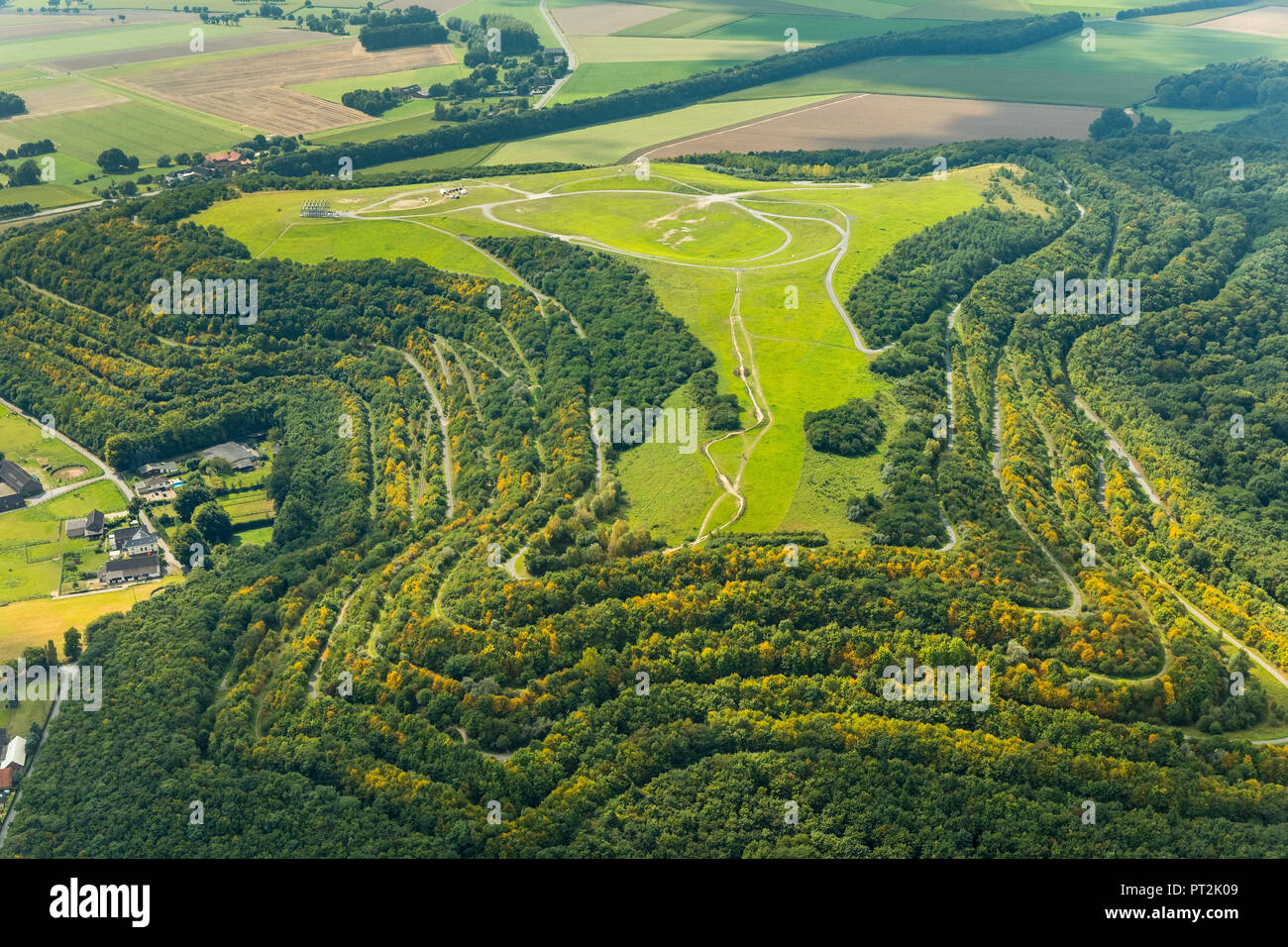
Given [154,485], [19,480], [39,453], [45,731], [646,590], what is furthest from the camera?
[39,453]

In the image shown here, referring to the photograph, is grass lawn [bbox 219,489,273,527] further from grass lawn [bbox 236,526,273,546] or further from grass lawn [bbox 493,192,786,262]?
grass lawn [bbox 493,192,786,262]

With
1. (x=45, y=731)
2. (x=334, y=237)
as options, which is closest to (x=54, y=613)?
(x=45, y=731)

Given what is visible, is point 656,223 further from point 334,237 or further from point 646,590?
point 646,590

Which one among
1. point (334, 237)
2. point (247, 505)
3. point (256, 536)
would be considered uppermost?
point (334, 237)

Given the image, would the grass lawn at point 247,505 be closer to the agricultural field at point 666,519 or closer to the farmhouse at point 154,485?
the agricultural field at point 666,519
